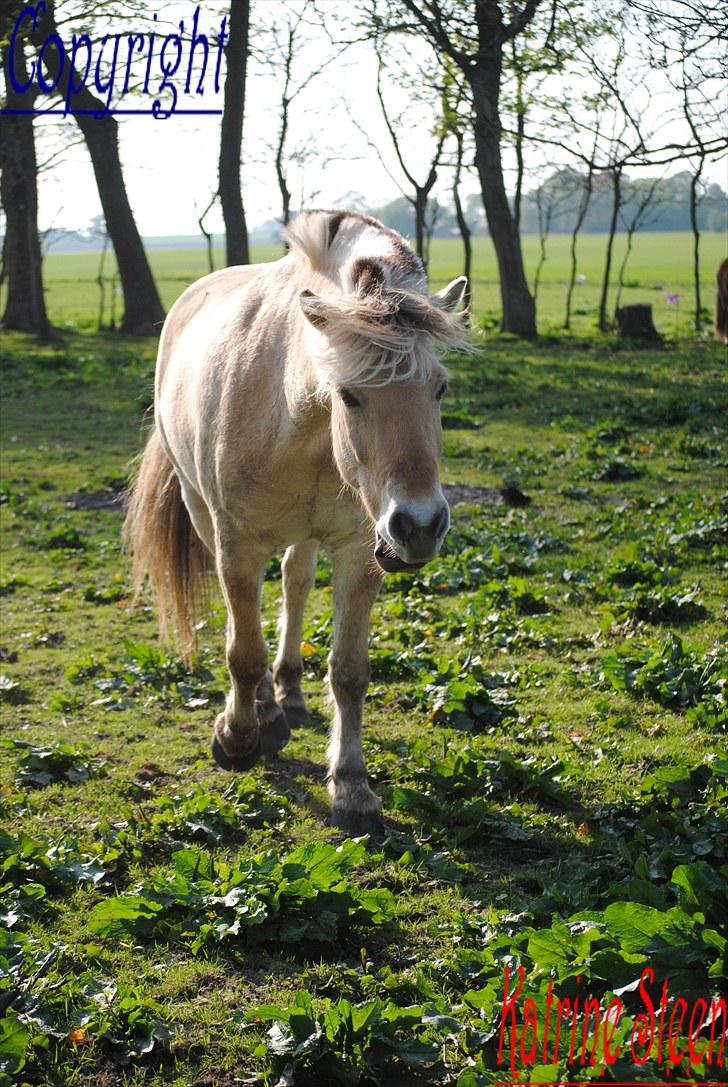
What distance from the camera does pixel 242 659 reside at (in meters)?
5.11

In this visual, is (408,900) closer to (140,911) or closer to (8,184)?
(140,911)

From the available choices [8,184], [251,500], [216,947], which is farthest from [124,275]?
[216,947]

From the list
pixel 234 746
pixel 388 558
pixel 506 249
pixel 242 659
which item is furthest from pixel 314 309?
pixel 506 249

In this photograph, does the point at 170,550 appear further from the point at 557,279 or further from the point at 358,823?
the point at 557,279

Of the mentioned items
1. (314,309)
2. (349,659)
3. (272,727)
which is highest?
(314,309)

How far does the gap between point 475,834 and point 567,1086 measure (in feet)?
5.88

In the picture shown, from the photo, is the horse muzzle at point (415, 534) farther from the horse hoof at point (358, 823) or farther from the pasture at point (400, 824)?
the horse hoof at point (358, 823)

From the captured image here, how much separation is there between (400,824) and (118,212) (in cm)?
2162

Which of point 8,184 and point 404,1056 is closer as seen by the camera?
point 404,1056

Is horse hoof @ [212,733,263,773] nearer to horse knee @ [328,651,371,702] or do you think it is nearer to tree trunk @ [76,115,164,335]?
horse knee @ [328,651,371,702]

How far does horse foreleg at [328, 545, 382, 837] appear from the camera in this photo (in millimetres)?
4750

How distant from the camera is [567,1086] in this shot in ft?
8.28

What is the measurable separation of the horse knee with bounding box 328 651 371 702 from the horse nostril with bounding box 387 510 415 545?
1566 mm

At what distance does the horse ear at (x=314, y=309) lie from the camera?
3818mm
